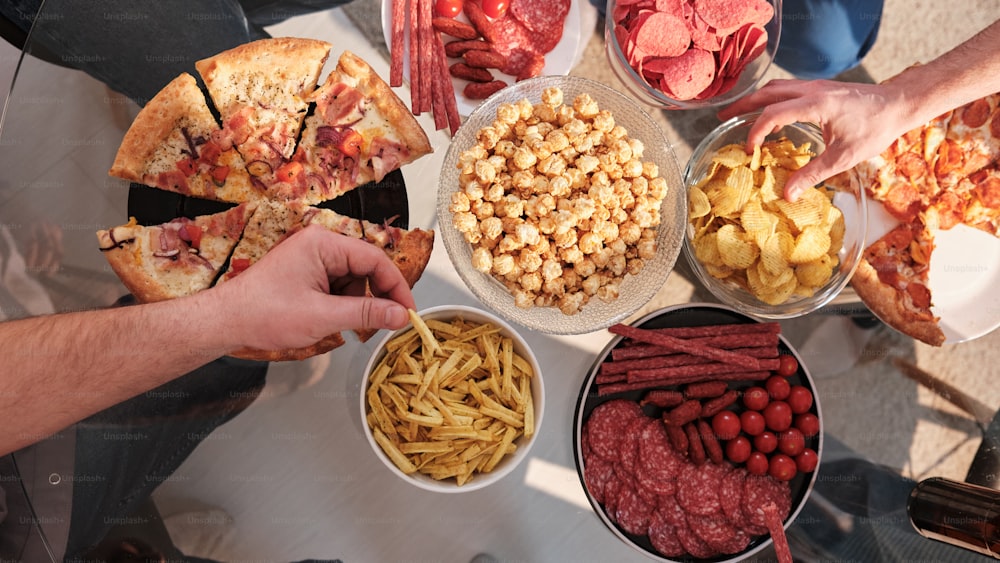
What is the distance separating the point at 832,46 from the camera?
2.14m

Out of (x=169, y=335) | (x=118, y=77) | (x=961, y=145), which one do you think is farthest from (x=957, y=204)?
(x=118, y=77)

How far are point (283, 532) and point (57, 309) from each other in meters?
0.91

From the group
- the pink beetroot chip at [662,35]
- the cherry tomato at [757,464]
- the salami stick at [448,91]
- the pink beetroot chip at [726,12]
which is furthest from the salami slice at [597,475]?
the pink beetroot chip at [726,12]

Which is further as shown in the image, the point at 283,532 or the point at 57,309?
the point at 283,532

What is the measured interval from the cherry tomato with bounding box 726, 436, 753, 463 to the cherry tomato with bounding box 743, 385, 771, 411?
10cm

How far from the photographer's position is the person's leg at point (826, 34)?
213 cm

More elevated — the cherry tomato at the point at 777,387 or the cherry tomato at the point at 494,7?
the cherry tomato at the point at 494,7

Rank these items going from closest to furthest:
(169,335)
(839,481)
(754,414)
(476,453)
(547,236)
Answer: (169,335)
(547,236)
(476,453)
(754,414)
(839,481)

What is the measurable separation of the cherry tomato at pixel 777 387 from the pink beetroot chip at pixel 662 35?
3.29 feet

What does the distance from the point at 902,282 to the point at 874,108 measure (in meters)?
0.56

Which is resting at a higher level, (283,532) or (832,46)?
(832,46)

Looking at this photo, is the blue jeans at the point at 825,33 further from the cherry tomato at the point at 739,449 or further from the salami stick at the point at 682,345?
the cherry tomato at the point at 739,449

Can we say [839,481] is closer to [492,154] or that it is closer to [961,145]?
[961,145]

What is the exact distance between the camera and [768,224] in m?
1.91
